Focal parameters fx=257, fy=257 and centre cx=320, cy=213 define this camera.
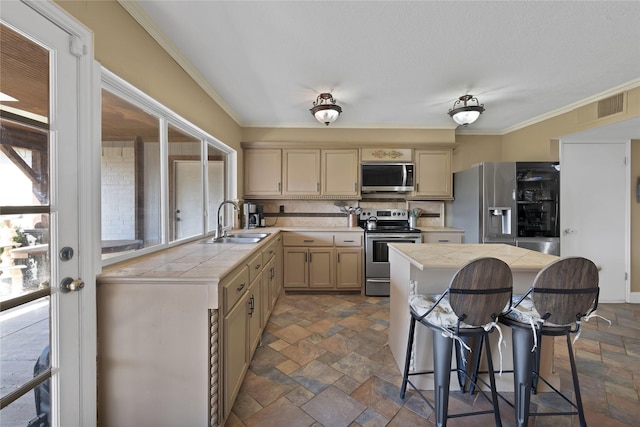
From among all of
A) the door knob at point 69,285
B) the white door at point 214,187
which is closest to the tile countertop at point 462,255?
the door knob at point 69,285

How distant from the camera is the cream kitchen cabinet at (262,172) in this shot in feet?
12.8

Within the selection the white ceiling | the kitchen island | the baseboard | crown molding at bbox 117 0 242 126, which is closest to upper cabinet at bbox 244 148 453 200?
the white ceiling

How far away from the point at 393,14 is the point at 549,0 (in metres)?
0.90

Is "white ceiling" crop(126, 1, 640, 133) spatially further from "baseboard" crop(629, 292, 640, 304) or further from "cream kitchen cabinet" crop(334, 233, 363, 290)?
"baseboard" crop(629, 292, 640, 304)

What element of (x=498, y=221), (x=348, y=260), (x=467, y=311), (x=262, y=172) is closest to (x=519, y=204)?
(x=498, y=221)

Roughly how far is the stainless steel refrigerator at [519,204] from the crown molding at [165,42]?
3.37 meters

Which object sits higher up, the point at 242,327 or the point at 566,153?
the point at 566,153

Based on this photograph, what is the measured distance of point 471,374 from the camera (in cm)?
175

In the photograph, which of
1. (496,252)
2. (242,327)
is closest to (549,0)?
(496,252)

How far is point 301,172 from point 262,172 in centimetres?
60

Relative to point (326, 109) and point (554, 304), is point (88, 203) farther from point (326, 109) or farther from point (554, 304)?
point (554, 304)

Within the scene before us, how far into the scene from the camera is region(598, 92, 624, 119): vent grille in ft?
8.54

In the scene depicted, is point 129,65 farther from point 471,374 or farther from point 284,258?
point 471,374

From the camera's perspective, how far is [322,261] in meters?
Result: 3.59
